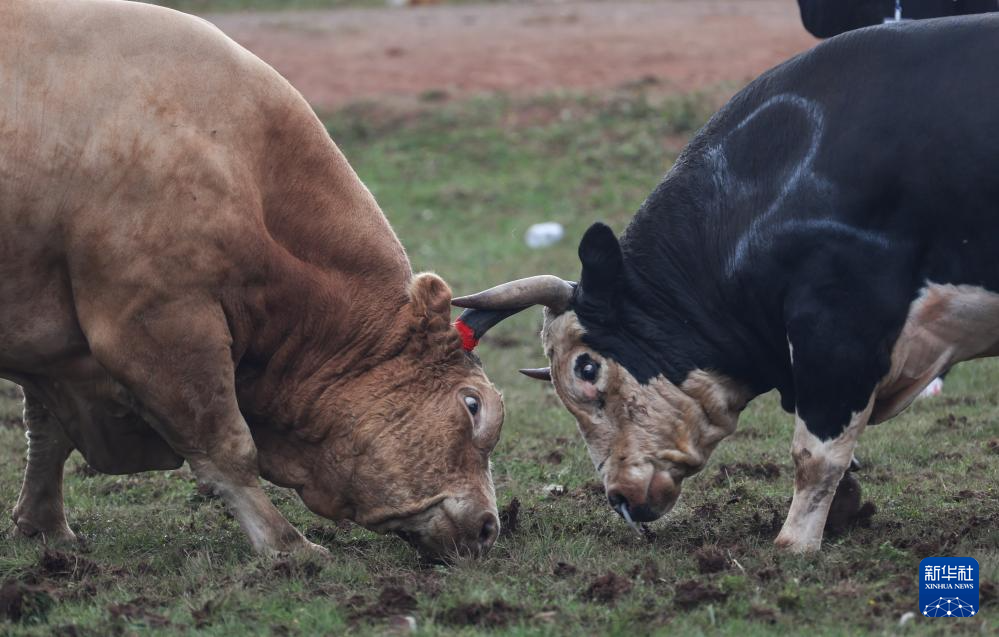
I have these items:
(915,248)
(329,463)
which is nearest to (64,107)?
(329,463)

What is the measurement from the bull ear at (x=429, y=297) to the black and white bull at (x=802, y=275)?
12 centimetres

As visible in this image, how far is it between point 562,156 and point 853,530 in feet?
37.1

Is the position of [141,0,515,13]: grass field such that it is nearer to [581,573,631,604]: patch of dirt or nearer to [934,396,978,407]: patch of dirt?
[934,396,978,407]: patch of dirt

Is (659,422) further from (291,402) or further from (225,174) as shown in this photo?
(225,174)

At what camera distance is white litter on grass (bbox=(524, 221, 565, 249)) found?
Answer: 1466cm

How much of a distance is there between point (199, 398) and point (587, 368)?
174cm

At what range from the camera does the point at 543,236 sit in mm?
14703

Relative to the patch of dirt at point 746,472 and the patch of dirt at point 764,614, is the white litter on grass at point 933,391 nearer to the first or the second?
the patch of dirt at point 746,472

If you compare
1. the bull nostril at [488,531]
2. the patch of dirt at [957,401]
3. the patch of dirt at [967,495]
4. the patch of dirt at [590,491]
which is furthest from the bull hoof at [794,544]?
the patch of dirt at [957,401]

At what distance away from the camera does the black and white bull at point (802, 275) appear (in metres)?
5.81

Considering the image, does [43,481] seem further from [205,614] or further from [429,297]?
[429,297]

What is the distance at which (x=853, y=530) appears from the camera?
20.9 ft

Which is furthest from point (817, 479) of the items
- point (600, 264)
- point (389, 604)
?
point (389, 604)

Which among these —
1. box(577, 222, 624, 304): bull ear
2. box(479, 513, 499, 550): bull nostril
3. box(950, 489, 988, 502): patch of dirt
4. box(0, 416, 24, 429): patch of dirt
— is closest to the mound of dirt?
box(950, 489, 988, 502): patch of dirt
